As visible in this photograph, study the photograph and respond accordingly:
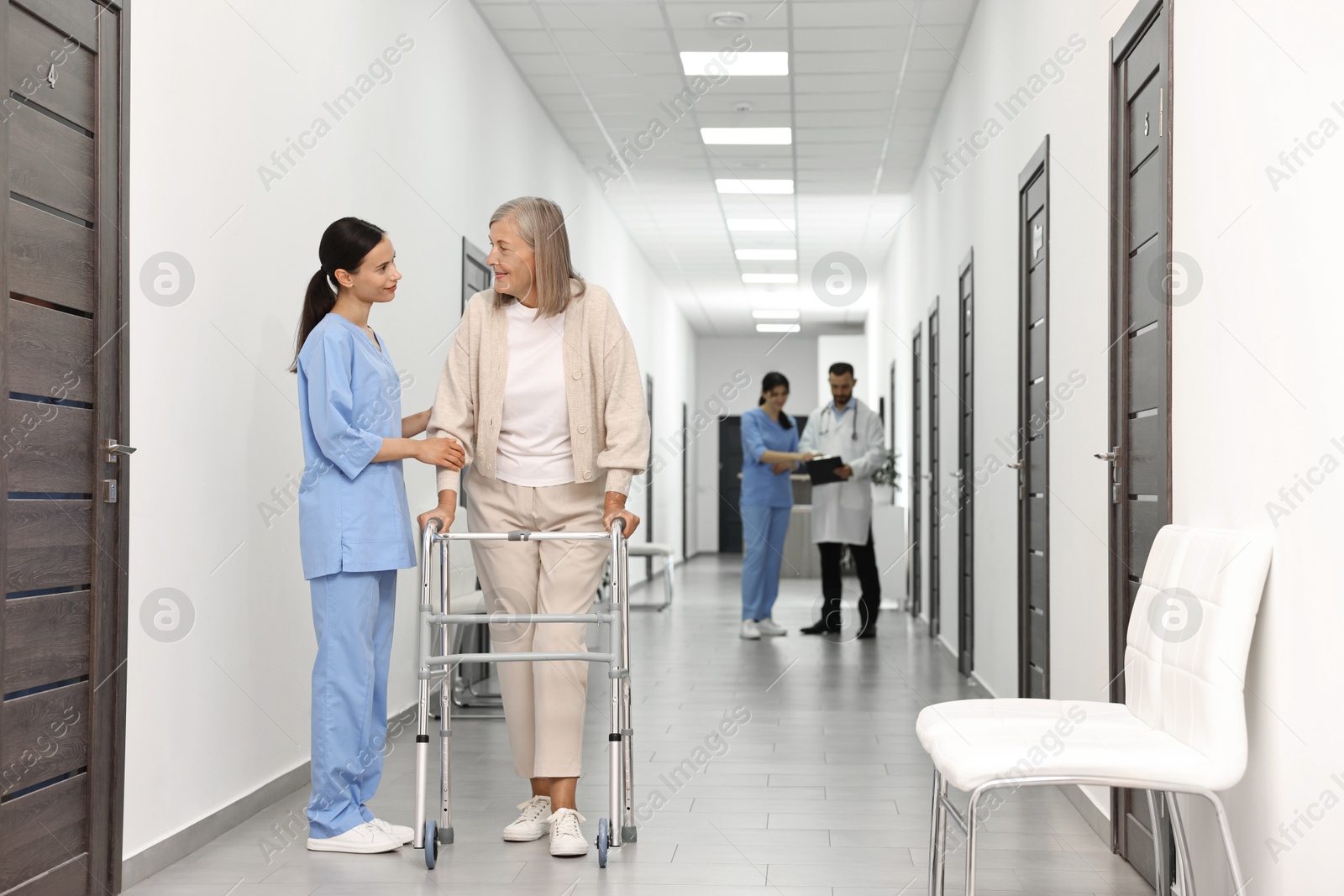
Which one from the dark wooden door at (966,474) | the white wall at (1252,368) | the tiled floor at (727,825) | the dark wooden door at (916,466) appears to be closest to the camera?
the white wall at (1252,368)

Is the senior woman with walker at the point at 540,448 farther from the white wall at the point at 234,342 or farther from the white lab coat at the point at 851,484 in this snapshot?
the white lab coat at the point at 851,484

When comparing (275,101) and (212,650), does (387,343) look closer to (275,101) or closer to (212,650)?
(275,101)

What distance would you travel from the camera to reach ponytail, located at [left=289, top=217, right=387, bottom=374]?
281 cm

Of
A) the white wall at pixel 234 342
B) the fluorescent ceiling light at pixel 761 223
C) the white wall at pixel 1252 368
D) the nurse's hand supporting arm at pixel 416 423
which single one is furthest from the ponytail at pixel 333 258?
the fluorescent ceiling light at pixel 761 223

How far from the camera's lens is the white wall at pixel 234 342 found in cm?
261

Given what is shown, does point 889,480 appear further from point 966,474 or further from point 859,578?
point 966,474

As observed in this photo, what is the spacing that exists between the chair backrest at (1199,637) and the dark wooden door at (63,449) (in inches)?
79.5

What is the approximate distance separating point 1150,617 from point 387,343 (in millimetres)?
2837

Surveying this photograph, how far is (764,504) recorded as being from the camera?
7.14 m

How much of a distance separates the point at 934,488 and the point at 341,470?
5.29m

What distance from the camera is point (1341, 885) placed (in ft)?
5.29

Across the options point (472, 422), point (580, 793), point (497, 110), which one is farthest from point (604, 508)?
point (497, 110)

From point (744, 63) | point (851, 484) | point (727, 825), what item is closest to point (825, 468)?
point (851, 484)

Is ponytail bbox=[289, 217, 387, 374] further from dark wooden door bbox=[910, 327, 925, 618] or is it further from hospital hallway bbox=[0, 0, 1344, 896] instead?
dark wooden door bbox=[910, 327, 925, 618]
